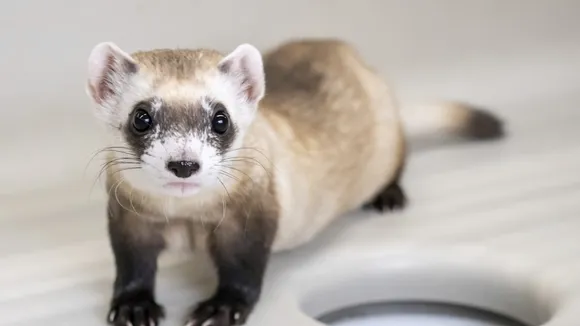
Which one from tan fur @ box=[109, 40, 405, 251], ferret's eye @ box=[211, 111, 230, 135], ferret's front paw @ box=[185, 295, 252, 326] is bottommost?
ferret's front paw @ box=[185, 295, 252, 326]

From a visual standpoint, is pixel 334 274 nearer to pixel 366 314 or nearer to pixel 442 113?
pixel 366 314

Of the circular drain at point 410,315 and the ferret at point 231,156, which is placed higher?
the ferret at point 231,156

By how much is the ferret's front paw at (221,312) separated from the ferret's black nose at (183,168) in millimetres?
173

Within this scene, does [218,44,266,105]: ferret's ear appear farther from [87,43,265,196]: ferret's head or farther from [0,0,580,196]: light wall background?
[0,0,580,196]: light wall background

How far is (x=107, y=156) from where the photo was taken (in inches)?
37.6

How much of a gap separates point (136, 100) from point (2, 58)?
1.70ft

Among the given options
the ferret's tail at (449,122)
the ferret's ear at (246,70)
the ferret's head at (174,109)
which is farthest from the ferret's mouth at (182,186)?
the ferret's tail at (449,122)

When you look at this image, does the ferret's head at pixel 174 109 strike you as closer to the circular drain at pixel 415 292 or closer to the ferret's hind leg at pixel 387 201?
the circular drain at pixel 415 292

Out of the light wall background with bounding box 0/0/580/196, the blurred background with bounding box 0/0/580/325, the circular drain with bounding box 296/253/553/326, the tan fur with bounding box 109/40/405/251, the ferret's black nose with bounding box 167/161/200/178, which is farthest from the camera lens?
the light wall background with bounding box 0/0/580/196

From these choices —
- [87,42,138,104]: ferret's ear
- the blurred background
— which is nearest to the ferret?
[87,42,138,104]: ferret's ear

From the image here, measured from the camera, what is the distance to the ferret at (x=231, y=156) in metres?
0.87

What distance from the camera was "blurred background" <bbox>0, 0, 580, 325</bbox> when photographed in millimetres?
1223

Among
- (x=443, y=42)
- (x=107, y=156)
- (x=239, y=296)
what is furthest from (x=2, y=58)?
(x=443, y=42)

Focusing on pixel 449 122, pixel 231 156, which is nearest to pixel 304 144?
pixel 231 156
